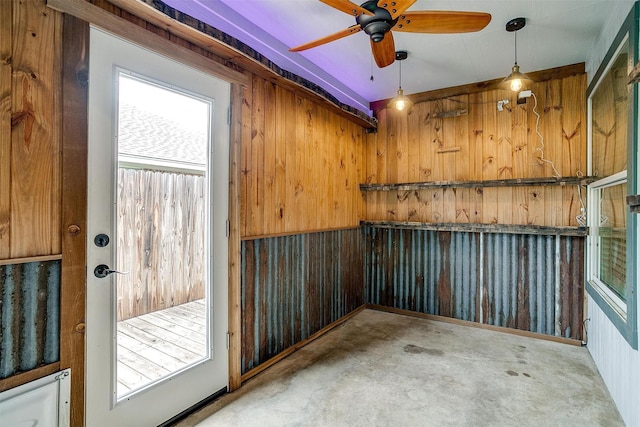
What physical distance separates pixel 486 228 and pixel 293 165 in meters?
2.34

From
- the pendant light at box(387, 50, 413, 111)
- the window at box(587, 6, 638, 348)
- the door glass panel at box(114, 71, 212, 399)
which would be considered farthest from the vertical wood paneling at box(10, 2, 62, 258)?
the window at box(587, 6, 638, 348)

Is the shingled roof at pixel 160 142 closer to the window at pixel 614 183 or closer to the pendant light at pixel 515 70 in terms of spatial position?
the pendant light at pixel 515 70

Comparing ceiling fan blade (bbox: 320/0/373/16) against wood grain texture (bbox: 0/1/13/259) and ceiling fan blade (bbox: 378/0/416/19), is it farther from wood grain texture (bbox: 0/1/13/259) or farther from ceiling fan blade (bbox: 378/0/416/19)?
wood grain texture (bbox: 0/1/13/259)

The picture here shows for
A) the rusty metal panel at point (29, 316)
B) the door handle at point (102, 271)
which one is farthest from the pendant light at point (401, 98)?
the rusty metal panel at point (29, 316)

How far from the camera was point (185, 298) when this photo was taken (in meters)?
4.34

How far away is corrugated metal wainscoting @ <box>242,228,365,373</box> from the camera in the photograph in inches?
102

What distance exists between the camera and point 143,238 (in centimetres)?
391

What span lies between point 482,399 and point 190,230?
3873 millimetres

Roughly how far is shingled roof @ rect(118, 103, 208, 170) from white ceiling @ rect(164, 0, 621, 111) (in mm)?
874

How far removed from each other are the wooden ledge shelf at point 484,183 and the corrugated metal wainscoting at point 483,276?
23.0 inches

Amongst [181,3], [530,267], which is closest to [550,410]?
[530,267]

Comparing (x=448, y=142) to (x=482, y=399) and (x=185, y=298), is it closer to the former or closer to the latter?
(x=482, y=399)

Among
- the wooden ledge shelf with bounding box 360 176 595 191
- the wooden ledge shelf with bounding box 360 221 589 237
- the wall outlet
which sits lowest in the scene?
the wooden ledge shelf with bounding box 360 221 589 237

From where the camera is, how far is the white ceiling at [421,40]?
2293 mm
